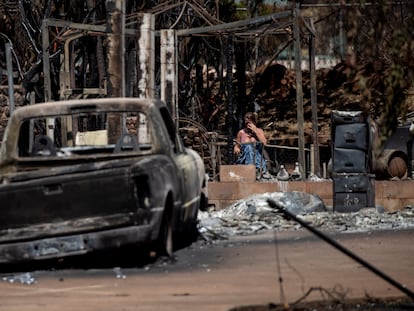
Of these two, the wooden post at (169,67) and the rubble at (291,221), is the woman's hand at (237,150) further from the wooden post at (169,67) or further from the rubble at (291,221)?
the rubble at (291,221)

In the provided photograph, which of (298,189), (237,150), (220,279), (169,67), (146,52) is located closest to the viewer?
(220,279)

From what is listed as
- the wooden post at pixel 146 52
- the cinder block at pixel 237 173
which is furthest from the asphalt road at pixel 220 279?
the wooden post at pixel 146 52

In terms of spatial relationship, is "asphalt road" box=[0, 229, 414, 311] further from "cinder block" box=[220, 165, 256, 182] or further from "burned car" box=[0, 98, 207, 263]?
"cinder block" box=[220, 165, 256, 182]

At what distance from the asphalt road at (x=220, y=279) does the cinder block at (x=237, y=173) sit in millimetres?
7061

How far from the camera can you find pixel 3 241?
1251 cm

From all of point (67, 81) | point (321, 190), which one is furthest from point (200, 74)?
point (321, 190)

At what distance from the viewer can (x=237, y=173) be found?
2219 cm

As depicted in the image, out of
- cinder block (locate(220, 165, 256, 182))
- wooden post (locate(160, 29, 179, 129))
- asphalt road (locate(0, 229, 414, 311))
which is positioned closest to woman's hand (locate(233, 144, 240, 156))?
wooden post (locate(160, 29, 179, 129))

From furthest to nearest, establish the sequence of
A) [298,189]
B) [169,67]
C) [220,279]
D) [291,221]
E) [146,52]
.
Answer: [169,67] → [146,52] → [298,189] → [291,221] → [220,279]

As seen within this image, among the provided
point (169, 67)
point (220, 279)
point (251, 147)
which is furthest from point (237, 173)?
point (220, 279)

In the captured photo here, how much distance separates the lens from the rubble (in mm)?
16938

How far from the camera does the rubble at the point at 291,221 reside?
1694cm

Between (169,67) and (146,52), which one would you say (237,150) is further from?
(146,52)

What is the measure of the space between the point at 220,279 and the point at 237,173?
10633 mm
